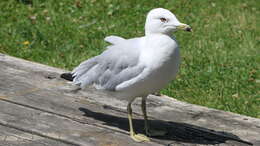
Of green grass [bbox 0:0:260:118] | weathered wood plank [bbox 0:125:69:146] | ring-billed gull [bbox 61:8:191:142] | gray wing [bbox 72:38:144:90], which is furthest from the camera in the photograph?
green grass [bbox 0:0:260:118]

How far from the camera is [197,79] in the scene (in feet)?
18.3

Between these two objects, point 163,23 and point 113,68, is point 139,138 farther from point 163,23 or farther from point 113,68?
point 163,23

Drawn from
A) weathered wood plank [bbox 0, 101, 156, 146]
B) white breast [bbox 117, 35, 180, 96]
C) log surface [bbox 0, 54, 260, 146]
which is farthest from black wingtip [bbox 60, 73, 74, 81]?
white breast [bbox 117, 35, 180, 96]

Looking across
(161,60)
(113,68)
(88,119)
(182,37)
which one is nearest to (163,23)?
(161,60)

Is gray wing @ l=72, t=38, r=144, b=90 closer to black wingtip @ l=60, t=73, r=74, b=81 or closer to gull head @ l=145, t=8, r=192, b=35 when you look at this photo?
gull head @ l=145, t=8, r=192, b=35

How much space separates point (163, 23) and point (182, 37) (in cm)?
376

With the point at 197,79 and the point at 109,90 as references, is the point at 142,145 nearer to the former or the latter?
the point at 109,90

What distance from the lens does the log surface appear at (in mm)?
3311

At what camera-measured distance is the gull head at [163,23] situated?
3299mm

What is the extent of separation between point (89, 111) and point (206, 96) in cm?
174

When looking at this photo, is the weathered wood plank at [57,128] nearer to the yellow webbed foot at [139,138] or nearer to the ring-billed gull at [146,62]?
the yellow webbed foot at [139,138]

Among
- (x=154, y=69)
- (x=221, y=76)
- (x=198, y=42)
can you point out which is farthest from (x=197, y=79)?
(x=154, y=69)

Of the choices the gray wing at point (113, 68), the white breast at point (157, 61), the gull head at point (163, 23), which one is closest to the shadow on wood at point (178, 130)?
the gray wing at point (113, 68)

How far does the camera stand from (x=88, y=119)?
11.9ft
